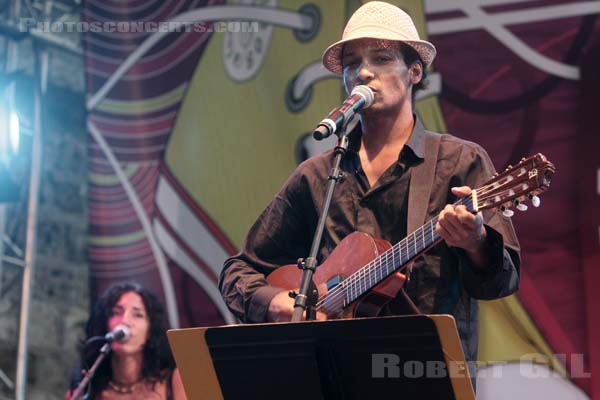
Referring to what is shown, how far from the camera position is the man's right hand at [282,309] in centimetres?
305

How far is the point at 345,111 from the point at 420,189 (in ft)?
1.21

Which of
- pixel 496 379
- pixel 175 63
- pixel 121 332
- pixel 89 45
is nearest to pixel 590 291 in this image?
pixel 496 379

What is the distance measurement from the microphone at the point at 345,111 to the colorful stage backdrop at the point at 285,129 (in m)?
1.72

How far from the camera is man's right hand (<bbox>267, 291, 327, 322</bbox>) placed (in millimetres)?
3049

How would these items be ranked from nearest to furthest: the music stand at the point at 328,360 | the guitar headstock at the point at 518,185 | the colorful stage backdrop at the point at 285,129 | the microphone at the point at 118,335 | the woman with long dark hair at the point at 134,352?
the music stand at the point at 328,360 < the guitar headstock at the point at 518,185 < the colorful stage backdrop at the point at 285,129 < the microphone at the point at 118,335 < the woman with long dark hair at the point at 134,352

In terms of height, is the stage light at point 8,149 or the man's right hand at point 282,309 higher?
the stage light at point 8,149

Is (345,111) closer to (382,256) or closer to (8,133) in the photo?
(382,256)

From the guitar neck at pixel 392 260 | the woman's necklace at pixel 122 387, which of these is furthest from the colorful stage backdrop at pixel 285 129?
the guitar neck at pixel 392 260

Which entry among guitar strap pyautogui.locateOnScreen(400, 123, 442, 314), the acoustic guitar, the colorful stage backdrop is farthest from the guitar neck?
the colorful stage backdrop

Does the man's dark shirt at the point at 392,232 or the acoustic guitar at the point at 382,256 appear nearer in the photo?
the acoustic guitar at the point at 382,256

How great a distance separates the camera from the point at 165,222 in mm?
5781

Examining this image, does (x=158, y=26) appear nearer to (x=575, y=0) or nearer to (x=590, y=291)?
(x=575, y=0)

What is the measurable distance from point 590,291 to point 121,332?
239 cm

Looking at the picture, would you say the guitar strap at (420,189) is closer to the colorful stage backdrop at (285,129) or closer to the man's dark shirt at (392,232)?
the man's dark shirt at (392,232)
